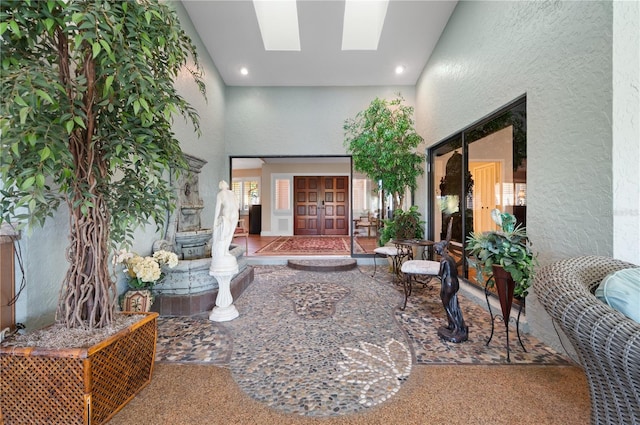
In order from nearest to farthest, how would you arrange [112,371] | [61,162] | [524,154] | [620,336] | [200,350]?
[620,336]
[61,162]
[112,371]
[200,350]
[524,154]

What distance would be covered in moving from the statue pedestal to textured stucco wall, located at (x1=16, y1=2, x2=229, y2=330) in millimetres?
721

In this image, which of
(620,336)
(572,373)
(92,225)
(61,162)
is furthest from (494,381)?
(61,162)

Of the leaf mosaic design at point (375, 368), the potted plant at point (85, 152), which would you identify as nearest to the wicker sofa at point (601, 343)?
the leaf mosaic design at point (375, 368)

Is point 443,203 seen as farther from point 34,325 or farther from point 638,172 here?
point 34,325

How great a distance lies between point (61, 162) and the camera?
47.9 inches

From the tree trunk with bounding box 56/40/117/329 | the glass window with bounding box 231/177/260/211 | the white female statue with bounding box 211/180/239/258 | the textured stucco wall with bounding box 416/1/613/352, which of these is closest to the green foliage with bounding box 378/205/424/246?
the textured stucco wall with bounding box 416/1/613/352

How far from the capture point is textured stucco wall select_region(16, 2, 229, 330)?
1716 mm

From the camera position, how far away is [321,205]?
9.66 meters

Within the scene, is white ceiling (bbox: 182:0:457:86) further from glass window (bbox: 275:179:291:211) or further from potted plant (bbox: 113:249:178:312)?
glass window (bbox: 275:179:291:211)

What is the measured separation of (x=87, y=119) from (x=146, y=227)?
1914 millimetres

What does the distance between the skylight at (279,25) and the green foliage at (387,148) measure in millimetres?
1680

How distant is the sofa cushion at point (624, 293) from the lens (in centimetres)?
99

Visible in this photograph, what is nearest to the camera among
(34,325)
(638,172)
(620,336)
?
(620,336)

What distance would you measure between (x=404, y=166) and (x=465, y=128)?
120 cm
